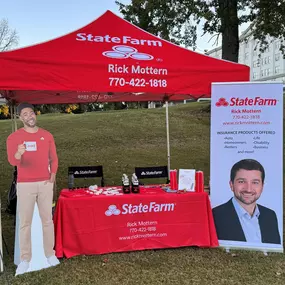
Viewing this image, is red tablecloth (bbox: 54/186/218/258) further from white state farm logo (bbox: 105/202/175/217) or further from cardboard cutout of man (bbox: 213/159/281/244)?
cardboard cutout of man (bbox: 213/159/281/244)

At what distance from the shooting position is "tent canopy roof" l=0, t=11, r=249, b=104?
329cm

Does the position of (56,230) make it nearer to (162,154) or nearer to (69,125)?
(162,154)

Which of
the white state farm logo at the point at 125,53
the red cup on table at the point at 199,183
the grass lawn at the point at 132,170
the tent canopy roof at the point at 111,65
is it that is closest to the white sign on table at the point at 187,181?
the red cup on table at the point at 199,183

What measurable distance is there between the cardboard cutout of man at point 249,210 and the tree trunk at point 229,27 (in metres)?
6.53

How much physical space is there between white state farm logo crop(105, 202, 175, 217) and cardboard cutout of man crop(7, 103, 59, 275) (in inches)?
26.4

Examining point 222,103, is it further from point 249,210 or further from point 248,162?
point 249,210

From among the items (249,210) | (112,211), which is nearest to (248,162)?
(249,210)

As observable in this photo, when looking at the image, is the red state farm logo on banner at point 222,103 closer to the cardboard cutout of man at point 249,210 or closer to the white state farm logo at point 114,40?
the cardboard cutout of man at point 249,210

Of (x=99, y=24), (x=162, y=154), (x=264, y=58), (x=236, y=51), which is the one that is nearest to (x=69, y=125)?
(x=162, y=154)

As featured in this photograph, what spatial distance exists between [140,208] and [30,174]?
4.10 feet

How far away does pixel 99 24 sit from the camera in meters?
3.65

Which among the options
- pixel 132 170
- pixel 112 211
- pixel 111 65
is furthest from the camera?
pixel 132 170

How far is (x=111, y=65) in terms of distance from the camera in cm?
354

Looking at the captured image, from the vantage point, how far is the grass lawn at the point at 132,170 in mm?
3283
